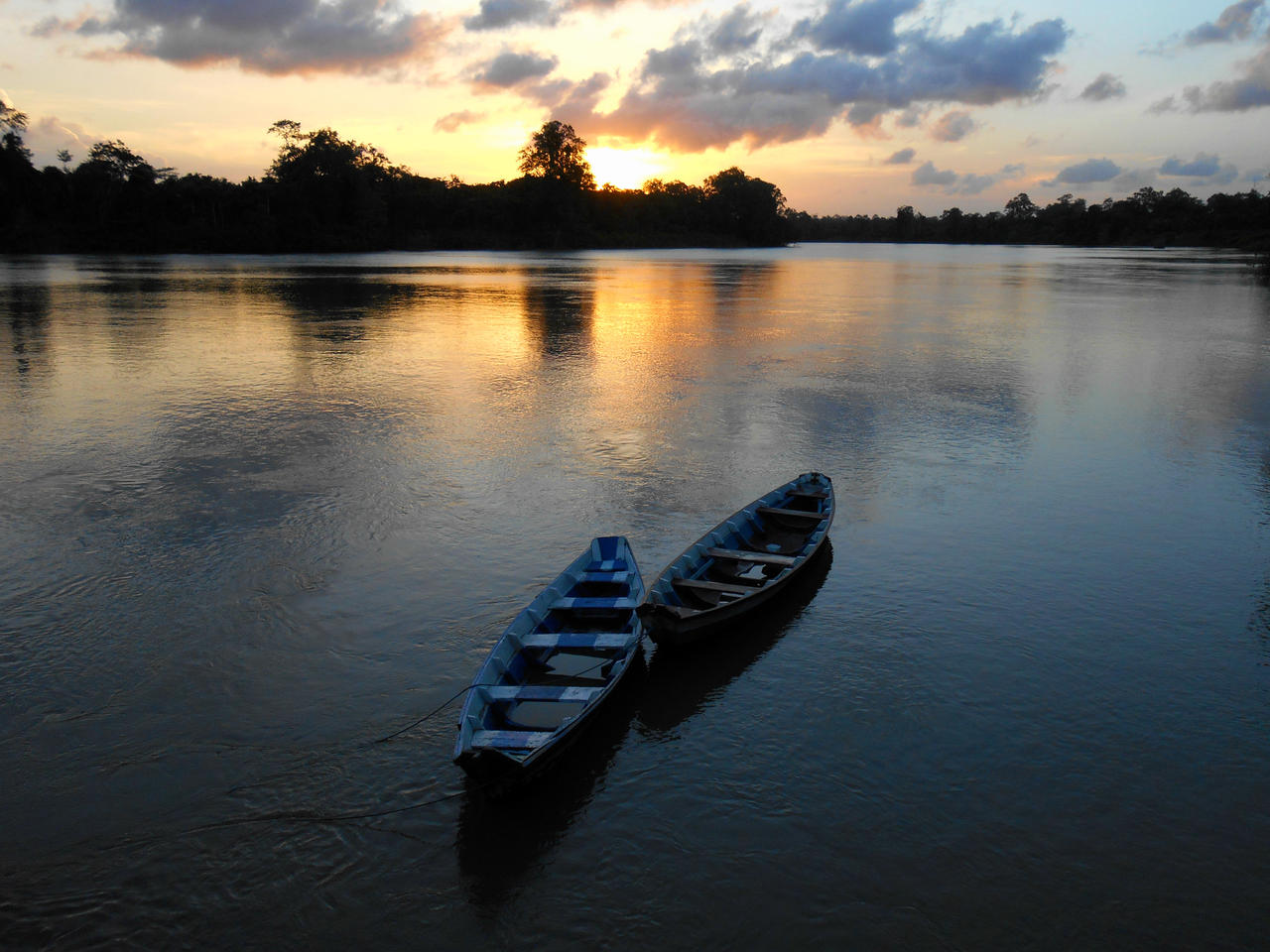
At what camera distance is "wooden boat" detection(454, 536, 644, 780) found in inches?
275

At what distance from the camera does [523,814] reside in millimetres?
7020

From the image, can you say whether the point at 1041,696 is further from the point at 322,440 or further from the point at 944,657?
the point at 322,440

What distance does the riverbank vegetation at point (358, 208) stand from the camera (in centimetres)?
10294

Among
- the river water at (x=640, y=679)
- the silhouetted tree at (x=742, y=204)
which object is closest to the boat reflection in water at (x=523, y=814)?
the river water at (x=640, y=679)

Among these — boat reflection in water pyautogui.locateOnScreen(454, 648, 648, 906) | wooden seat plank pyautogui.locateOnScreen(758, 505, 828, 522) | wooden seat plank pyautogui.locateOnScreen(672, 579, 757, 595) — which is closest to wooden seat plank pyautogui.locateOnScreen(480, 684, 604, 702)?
boat reflection in water pyautogui.locateOnScreen(454, 648, 648, 906)

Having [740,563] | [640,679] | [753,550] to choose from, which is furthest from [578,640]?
[753,550]

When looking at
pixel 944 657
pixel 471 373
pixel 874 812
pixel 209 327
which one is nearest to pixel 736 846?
pixel 874 812

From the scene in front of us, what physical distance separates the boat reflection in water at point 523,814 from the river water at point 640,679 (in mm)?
37

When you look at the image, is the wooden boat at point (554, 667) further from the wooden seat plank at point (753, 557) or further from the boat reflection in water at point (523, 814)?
the wooden seat plank at point (753, 557)

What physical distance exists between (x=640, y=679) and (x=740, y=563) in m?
2.76

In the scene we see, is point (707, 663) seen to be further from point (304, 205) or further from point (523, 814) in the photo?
point (304, 205)

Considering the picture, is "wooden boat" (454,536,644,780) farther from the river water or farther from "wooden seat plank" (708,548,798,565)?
"wooden seat plank" (708,548,798,565)

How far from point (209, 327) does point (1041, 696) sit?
32709 mm

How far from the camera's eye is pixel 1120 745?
7.93m
